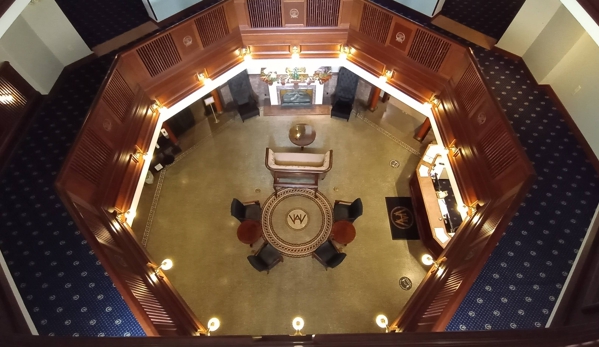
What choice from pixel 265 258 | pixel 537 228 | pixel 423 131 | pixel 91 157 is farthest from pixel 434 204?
pixel 91 157

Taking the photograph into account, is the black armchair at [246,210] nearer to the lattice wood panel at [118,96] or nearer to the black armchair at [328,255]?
the black armchair at [328,255]

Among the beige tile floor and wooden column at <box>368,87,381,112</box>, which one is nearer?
the beige tile floor

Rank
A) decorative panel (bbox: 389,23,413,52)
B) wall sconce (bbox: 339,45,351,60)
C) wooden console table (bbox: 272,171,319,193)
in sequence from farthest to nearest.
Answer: wooden console table (bbox: 272,171,319,193)
wall sconce (bbox: 339,45,351,60)
decorative panel (bbox: 389,23,413,52)

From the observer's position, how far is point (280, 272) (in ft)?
21.7

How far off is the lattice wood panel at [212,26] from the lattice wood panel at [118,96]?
66.6 inches

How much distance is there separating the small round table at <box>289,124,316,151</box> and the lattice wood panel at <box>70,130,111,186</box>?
4188 millimetres

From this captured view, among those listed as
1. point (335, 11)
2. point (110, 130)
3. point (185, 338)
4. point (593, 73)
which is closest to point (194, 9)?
point (335, 11)

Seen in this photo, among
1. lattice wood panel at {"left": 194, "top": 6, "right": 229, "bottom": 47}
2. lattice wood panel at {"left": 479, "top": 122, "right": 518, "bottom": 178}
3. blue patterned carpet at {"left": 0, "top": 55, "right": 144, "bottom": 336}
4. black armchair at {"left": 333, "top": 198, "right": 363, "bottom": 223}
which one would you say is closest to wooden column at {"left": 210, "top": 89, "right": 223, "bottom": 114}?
lattice wood panel at {"left": 194, "top": 6, "right": 229, "bottom": 47}

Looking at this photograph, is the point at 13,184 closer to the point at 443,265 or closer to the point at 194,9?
the point at 194,9

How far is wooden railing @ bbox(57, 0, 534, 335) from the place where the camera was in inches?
161

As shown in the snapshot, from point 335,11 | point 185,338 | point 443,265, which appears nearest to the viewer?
point 185,338

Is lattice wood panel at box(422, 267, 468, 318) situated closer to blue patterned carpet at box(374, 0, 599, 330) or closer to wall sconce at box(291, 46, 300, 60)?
blue patterned carpet at box(374, 0, 599, 330)

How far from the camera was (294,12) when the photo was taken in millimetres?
6293

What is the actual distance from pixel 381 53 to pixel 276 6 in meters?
2.19
